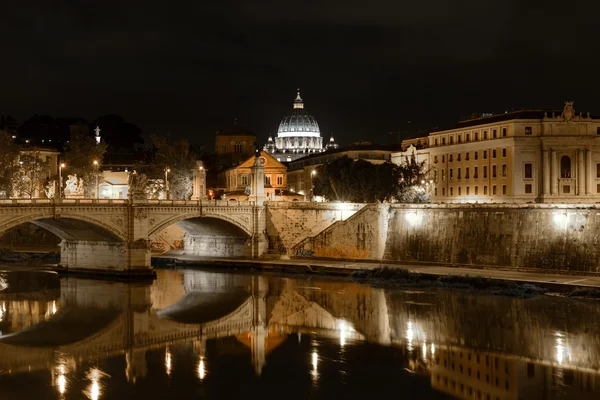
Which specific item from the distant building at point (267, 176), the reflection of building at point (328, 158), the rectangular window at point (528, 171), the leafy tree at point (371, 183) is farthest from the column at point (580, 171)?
the distant building at point (267, 176)

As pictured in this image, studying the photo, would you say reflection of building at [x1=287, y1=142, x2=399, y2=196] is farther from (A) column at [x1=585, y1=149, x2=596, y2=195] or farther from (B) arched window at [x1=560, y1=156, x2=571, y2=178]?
(A) column at [x1=585, y1=149, x2=596, y2=195]

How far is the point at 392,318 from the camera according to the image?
33.7m

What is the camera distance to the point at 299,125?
13875 centimetres

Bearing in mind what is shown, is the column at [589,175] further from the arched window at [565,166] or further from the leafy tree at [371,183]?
the leafy tree at [371,183]

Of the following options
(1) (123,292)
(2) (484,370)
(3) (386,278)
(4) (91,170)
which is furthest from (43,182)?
(2) (484,370)

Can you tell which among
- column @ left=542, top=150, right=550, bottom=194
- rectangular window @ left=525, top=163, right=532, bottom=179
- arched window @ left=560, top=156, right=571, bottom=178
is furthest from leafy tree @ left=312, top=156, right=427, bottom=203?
arched window @ left=560, top=156, right=571, bottom=178

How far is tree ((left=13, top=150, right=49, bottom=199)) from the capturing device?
60219mm

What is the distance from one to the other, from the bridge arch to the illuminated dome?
88.3 metres

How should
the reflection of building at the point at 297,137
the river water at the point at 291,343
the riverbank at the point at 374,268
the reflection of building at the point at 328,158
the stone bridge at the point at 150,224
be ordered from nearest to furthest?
the river water at the point at 291,343
the riverbank at the point at 374,268
the stone bridge at the point at 150,224
the reflection of building at the point at 328,158
the reflection of building at the point at 297,137

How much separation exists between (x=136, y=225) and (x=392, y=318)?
17909mm

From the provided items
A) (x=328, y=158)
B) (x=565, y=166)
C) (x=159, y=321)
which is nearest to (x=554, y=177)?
(x=565, y=166)

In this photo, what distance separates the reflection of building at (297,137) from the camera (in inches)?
5359

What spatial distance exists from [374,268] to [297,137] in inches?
3693

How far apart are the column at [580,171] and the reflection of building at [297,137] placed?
75.6m
